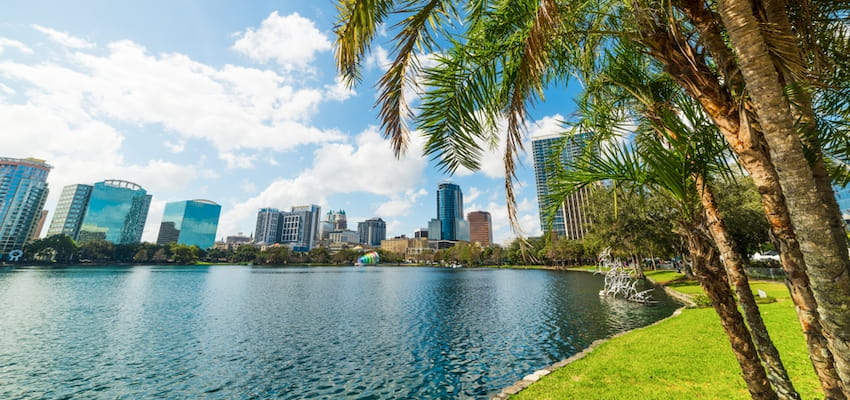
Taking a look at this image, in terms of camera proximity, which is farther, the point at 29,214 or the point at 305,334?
the point at 29,214

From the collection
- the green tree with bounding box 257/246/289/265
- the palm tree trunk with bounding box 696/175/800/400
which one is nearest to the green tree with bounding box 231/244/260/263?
the green tree with bounding box 257/246/289/265

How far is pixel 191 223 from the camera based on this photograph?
175000 millimetres

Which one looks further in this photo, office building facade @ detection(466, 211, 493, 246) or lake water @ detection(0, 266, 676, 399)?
office building facade @ detection(466, 211, 493, 246)

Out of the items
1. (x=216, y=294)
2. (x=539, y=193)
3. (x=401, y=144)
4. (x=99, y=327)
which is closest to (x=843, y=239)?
(x=539, y=193)

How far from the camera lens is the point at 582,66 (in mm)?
4086

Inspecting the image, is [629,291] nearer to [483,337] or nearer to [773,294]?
[773,294]

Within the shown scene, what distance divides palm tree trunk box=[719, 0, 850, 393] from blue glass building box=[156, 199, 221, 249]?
212800mm

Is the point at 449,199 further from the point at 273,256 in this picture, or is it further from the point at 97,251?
the point at 273,256

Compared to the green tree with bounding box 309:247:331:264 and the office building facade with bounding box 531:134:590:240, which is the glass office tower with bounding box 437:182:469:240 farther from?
the green tree with bounding box 309:247:331:264

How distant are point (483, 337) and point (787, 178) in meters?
13.8


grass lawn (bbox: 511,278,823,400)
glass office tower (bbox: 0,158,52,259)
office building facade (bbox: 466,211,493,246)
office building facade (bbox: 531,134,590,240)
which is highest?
glass office tower (bbox: 0,158,52,259)

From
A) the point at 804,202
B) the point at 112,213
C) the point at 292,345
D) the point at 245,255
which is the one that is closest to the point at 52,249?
the point at 245,255

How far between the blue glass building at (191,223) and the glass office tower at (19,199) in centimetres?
6220

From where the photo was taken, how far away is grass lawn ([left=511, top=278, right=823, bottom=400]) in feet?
20.3
